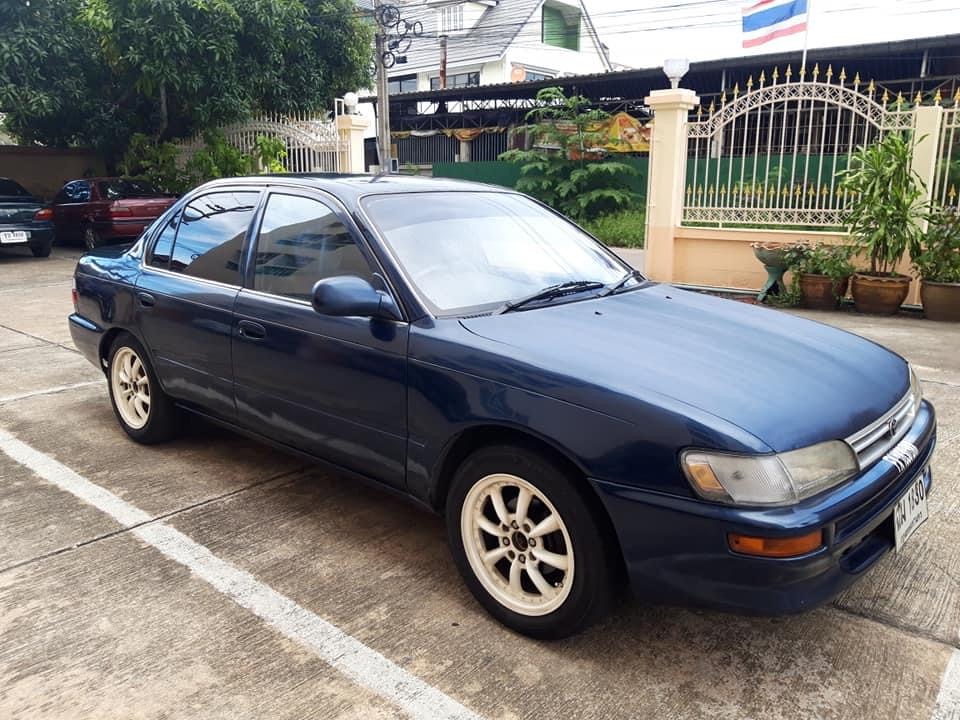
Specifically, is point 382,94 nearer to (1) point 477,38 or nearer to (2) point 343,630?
(1) point 477,38

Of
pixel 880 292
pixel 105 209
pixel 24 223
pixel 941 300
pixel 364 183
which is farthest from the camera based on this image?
pixel 105 209

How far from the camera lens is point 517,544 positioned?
9.00 feet

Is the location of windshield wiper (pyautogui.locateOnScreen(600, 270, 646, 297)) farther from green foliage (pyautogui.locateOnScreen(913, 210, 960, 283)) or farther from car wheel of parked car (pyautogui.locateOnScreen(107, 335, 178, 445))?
green foliage (pyautogui.locateOnScreen(913, 210, 960, 283))

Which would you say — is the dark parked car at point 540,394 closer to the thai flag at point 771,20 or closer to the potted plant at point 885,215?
the potted plant at point 885,215

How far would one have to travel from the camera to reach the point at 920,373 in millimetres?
6305

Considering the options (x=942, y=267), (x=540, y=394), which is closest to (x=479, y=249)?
(x=540, y=394)

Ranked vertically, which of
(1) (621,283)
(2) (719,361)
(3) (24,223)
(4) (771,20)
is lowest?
(3) (24,223)

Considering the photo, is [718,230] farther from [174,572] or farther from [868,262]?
[174,572]

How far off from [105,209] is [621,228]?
34.3ft

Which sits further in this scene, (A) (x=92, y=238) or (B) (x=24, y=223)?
(A) (x=92, y=238)

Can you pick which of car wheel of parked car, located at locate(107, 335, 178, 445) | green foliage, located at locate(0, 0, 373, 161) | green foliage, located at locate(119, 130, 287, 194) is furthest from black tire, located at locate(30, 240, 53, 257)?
car wheel of parked car, located at locate(107, 335, 178, 445)

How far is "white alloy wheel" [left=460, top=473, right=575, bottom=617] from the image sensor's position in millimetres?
2637

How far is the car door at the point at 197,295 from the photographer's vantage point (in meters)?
3.85

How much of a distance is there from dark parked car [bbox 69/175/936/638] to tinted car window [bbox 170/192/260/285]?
0.02 meters
